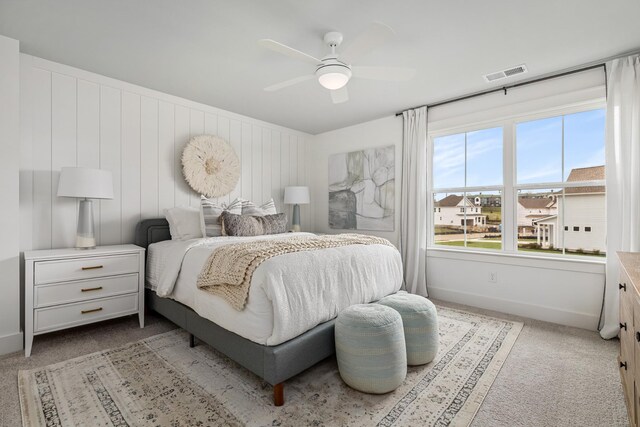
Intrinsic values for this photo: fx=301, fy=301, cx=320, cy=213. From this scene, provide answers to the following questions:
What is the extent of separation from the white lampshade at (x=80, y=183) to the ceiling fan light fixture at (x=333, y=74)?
6.90 ft

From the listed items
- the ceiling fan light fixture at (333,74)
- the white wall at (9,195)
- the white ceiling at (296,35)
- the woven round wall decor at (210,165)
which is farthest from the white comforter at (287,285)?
the white ceiling at (296,35)

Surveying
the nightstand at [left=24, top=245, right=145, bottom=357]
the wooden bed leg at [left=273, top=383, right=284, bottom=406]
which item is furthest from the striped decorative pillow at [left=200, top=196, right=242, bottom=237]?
the wooden bed leg at [left=273, top=383, right=284, bottom=406]

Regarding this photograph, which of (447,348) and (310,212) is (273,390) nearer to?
(447,348)

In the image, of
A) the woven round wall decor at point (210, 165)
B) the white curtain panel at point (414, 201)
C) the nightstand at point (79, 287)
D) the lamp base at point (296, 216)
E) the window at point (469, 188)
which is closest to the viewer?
the nightstand at point (79, 287)

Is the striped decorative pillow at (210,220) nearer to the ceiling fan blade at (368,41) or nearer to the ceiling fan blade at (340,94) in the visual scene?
the ceiling fan blade at (340,94)

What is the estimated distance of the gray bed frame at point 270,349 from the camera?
65.7 inches

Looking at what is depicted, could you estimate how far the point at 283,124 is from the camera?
4.62 meters

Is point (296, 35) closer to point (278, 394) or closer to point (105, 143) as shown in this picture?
point (105, 143)

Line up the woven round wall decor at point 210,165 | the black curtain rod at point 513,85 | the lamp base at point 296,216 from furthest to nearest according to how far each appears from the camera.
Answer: the lamp base at point 296,216 → the woven round wall decor at point 210,165 → the black curtain rod at point 513,85

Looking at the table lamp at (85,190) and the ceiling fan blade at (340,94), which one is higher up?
the ceiling fan blade at (340,94)

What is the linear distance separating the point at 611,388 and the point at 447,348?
94 centimetres

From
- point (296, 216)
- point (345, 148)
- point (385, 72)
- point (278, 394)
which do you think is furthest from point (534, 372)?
point (345, 148)

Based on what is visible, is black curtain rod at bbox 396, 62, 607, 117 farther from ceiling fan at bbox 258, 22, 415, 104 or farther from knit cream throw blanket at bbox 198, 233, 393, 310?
knit cream throw blanket at bbox 198, 233, 393, 310

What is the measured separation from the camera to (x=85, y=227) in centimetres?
264
